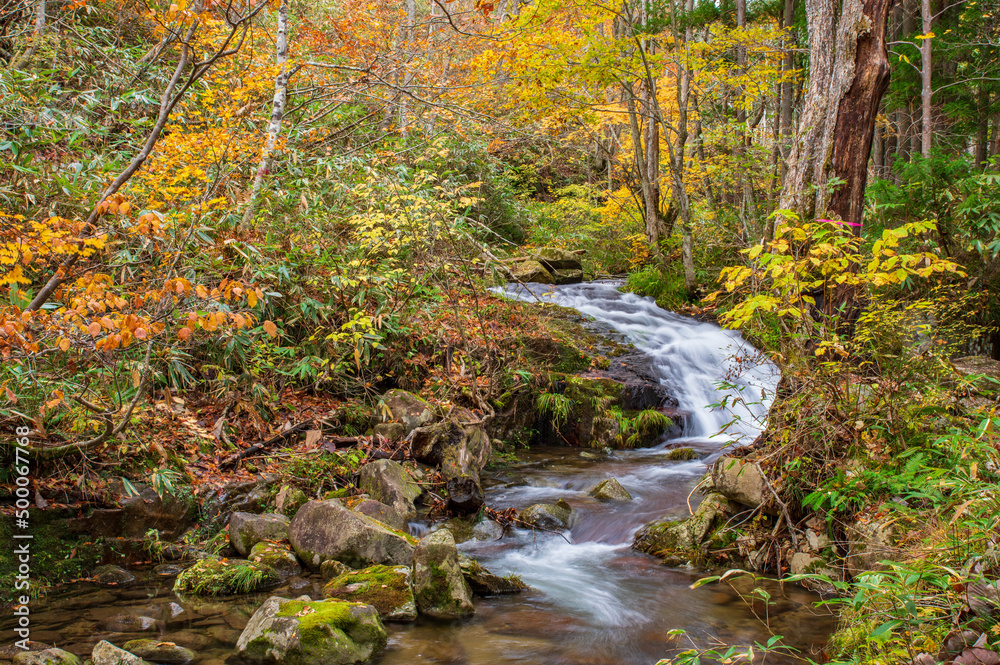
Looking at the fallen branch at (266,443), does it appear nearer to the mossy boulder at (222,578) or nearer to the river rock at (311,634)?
the mossy boulder at (222,578)

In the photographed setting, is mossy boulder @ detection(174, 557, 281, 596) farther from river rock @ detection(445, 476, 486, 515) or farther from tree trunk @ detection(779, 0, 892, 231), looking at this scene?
tree trunk @ detection(779, 0, 892, 231)

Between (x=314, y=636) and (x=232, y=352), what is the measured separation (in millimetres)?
3774

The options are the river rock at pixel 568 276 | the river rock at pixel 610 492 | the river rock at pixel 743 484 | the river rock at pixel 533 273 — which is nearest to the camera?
the river rock at pixel 743 484

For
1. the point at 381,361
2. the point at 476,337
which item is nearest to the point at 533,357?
the point at 476,337

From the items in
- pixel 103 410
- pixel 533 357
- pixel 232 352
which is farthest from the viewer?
pixel 533 357

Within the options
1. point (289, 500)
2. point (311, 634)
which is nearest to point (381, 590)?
point (311, 634)

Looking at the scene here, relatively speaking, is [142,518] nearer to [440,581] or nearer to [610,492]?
[440,581]

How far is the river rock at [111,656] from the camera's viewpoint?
10.2ft

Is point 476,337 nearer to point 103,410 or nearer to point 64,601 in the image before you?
point 103,410

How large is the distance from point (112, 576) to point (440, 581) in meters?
2.49

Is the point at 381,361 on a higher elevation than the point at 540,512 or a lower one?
higher

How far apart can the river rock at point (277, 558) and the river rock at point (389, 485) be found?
1.08 meters

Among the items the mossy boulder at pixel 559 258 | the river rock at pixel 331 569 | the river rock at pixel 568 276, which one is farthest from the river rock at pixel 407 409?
the mossy boulder at pixel 559 258

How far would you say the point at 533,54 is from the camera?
1041cm
